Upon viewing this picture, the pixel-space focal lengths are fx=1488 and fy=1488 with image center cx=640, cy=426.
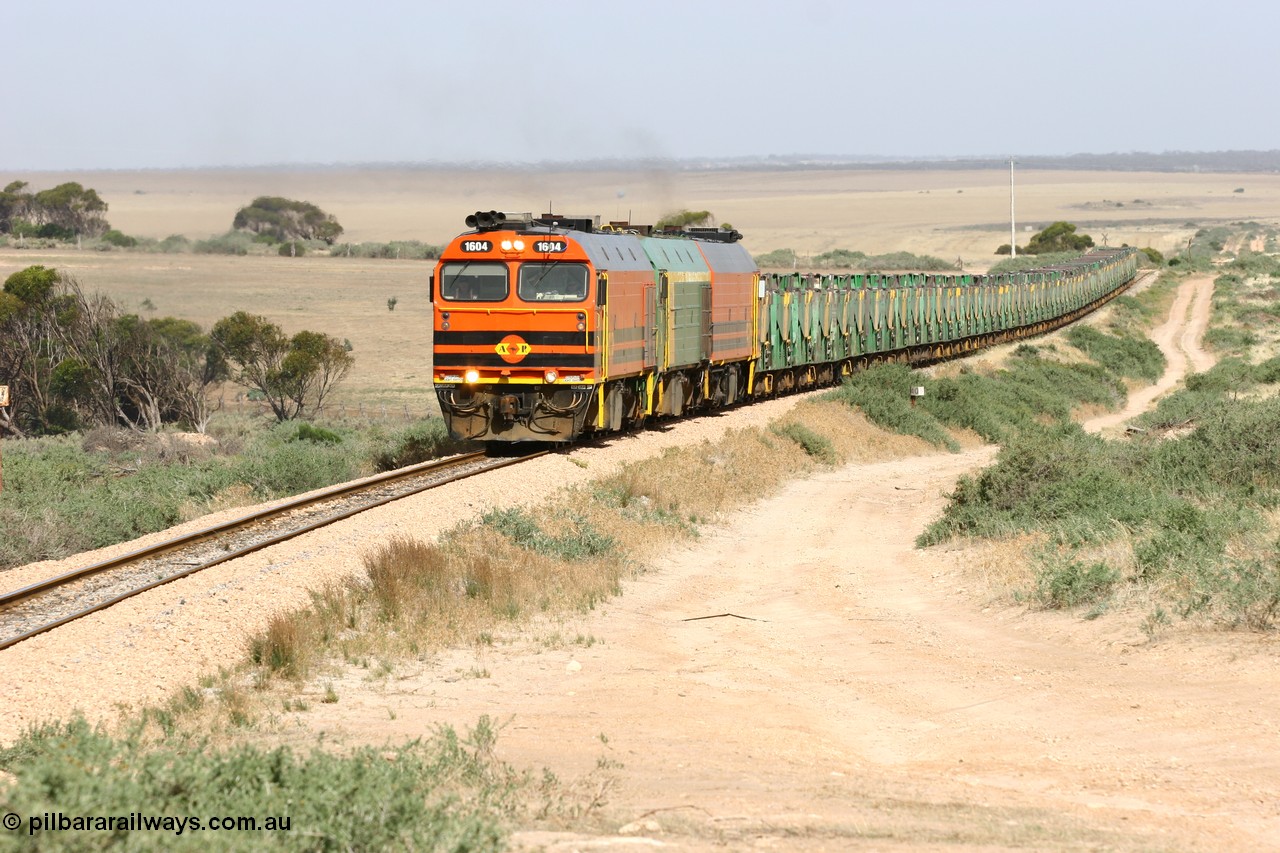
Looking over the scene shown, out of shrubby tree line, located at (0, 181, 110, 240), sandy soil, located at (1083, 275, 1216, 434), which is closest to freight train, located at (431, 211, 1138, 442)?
sandy soil, located at (1083, 275, 1216, 434)

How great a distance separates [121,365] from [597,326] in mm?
33145

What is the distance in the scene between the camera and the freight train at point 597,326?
22844mm

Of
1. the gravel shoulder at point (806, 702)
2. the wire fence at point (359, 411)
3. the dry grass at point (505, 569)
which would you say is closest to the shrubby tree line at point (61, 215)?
the wire fence at point (359, 411)

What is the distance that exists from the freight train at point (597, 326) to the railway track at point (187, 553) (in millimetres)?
1358

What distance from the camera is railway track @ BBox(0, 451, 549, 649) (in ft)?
44.8

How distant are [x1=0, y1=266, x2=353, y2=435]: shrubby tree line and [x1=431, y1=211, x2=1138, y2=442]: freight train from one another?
20191 millimetres

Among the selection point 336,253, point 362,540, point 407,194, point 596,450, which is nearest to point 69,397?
point 407,194

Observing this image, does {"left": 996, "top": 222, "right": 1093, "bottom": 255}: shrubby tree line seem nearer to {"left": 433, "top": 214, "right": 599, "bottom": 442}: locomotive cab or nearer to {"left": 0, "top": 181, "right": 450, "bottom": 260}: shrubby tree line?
{"left": 0, "top": 181, "right": 450, "bottom": 260}: shrubby tree line

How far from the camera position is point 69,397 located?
5091 cm

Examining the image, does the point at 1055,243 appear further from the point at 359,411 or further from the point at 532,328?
the point at 532,328

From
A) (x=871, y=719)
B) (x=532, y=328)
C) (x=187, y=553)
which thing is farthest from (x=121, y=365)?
(x=871, y=719)

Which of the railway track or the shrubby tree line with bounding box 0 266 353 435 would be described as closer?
the railway track

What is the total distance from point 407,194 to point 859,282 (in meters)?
14.5

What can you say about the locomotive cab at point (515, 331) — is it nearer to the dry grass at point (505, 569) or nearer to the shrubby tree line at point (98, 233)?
the dry grass at point (505, 569)
